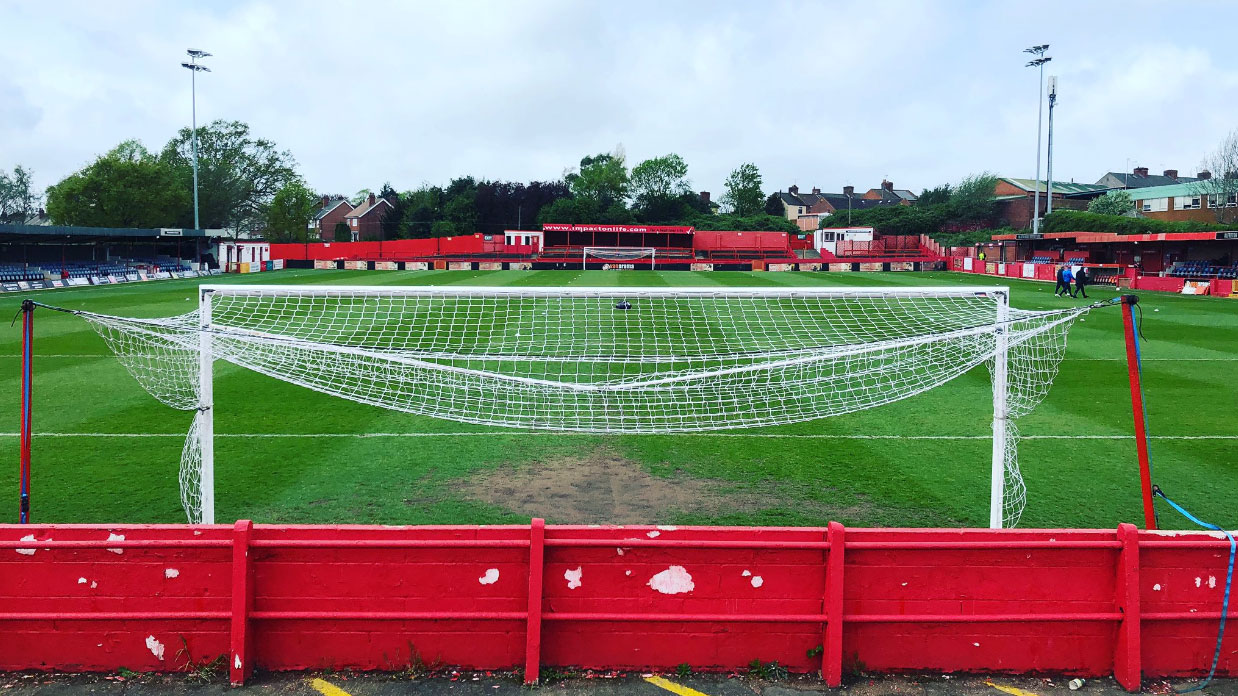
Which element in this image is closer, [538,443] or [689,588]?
[689,588]

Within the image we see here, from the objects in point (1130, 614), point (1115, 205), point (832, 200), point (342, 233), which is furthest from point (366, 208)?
point (1130, 614)

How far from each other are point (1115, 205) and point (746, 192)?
4252 centimetres

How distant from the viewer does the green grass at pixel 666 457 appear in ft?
31.8

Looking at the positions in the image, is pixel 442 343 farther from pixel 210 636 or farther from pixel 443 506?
pixel 210 636

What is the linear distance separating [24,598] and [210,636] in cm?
112

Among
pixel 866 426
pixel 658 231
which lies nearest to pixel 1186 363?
pixel 866 426

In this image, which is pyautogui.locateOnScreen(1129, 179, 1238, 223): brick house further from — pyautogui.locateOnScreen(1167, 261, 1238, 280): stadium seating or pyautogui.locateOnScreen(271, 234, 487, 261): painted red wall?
pyautogui.locateOnScreen(271, 234, 487, 261): painted red wall

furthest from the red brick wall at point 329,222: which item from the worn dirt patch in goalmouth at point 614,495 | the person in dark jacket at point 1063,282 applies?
the worn dirt patch in goalmouth at point 614,495

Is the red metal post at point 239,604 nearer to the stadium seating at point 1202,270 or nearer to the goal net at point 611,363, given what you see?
the goal net at point 611,363

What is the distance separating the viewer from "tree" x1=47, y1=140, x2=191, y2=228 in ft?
213

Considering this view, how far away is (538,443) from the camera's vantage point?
1284 cm

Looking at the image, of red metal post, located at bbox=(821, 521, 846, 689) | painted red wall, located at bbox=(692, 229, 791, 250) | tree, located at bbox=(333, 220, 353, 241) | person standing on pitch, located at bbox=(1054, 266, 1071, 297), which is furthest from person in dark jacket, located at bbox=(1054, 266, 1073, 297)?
tree, located at bbox=(333, 220, 353, 241)

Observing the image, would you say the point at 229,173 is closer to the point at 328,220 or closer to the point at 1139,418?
the point at 328,220

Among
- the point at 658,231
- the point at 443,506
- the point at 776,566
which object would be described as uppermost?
the point at 658,231
